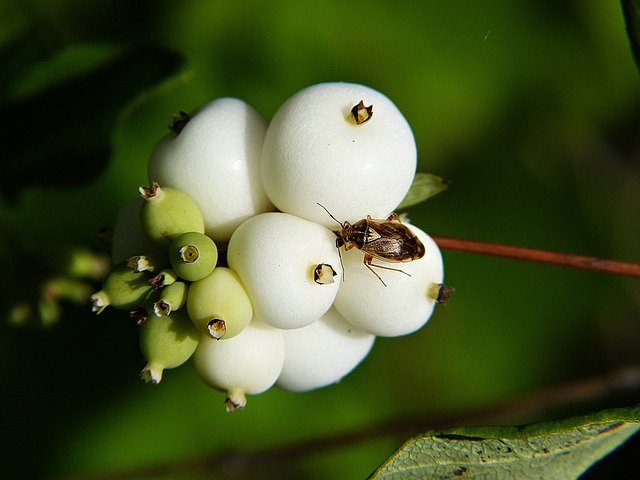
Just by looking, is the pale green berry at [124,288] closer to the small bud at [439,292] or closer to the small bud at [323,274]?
the small bud at [323,274]

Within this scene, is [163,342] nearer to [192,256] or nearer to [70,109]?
[192,256]

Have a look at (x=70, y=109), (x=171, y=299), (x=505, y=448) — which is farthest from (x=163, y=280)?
(x=70, y=109)

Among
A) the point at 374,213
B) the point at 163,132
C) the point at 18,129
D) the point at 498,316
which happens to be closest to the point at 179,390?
the point at 163,132

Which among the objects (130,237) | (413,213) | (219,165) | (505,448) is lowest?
(413,213)

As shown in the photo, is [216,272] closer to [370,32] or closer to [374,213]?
[374,213]

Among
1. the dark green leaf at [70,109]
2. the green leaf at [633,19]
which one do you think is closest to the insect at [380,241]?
the green leaf at [633,19]

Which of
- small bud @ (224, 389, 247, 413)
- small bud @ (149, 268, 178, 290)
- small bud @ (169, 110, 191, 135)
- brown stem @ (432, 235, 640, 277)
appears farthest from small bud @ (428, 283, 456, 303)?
small bud @ (169, 110, 191, 135)
